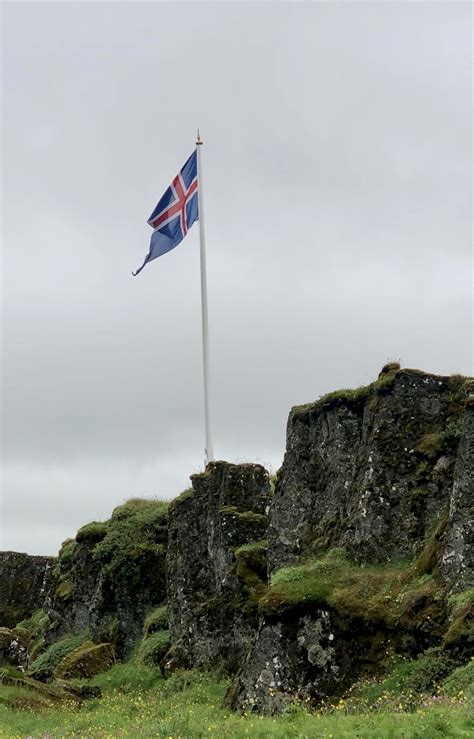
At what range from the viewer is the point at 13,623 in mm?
62906

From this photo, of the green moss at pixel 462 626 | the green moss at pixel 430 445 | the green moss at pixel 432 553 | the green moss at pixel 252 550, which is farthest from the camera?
the green moss at pixel 252 550

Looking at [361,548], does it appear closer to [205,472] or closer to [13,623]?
[205,472]

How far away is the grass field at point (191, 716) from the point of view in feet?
54.0

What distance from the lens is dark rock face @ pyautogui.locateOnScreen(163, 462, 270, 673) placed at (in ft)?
110

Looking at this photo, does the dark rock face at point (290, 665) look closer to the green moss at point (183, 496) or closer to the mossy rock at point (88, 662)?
the green moss at point (183, 496)

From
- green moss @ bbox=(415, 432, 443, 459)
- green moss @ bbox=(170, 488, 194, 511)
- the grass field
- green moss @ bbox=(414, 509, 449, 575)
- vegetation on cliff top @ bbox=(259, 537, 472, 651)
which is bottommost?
the grass field

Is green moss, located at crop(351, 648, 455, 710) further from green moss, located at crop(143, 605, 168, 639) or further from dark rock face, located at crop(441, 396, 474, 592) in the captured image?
green moss, located at crop(143, 605, 168, 639)

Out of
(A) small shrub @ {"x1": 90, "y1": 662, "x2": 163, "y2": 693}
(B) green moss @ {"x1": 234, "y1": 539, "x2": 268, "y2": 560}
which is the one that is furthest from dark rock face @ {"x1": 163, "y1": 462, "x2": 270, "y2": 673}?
(A) small shrub @ {"x1": 90, "y1": 662, "x2": 163, "y2": 693}

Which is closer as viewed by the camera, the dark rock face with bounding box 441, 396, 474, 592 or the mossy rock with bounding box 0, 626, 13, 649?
the dark rock face with bounding box 441, 396, 474, 592

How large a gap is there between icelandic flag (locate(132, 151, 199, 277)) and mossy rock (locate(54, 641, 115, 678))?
631 inches

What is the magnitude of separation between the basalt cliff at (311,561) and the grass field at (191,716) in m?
1.42

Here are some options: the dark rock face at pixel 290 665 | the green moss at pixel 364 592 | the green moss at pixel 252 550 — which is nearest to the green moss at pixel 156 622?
the green moss at pixel 252 550

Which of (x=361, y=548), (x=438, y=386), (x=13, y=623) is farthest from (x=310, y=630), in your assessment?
(x=13, y=623)

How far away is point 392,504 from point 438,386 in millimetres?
3662
